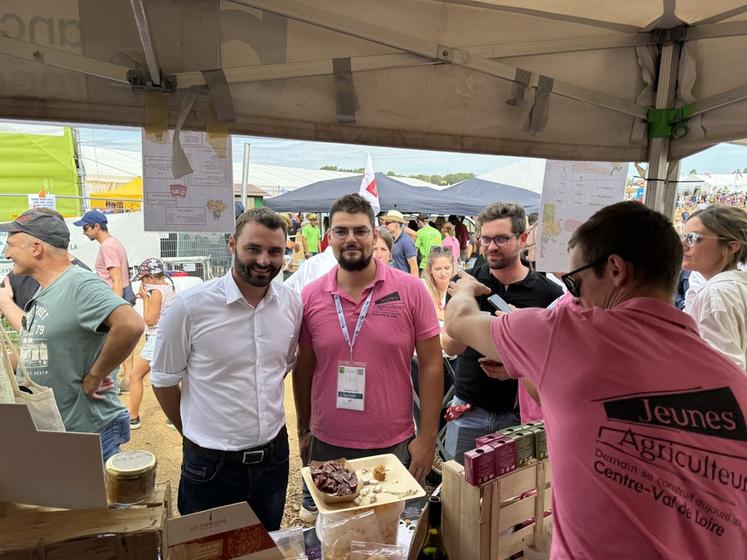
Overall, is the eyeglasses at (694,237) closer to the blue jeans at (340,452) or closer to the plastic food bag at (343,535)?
the blue jeans at (340,452)

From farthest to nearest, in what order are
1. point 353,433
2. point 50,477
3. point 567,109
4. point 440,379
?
point 440,379
point 353,433
point 567,109
point 50,477

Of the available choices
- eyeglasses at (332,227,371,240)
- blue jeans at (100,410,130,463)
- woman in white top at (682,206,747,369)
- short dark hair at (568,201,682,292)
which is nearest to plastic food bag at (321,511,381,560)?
short dark hair at (568,201,682,292)

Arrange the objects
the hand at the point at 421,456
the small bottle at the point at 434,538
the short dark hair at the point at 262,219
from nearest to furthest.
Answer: the small bottle at the point at 434,538
the short dark hair at the point at 262,219
the hand at the point at 421,456

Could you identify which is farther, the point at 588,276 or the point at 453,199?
the point at 453,199

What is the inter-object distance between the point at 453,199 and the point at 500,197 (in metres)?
1.53

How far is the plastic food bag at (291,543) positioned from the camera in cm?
116

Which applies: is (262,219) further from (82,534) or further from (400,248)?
(400,248)

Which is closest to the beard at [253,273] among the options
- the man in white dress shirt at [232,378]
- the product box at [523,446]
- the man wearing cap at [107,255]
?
the man in white dress shirt at [232,378]

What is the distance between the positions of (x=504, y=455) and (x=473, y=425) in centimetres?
104

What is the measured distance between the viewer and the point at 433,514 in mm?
1312

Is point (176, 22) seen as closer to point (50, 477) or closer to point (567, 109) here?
point (50, 477)

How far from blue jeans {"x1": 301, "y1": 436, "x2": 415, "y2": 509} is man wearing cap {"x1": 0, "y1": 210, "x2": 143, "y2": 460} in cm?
103

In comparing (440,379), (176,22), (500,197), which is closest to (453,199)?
(500,197)

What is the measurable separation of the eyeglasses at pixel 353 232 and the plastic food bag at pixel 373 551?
1281mm
